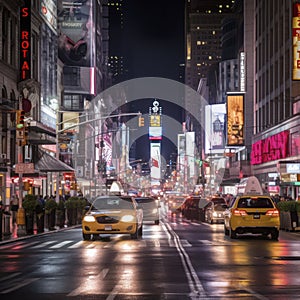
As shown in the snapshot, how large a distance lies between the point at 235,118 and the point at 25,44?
55.3 meters

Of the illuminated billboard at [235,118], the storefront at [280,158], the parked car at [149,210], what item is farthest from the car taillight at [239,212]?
the illuminated billboard at [235,118]

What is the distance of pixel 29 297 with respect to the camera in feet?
41.4

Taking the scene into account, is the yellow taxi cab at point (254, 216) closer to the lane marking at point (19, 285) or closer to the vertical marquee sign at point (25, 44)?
the lane marking at point (19, 285)

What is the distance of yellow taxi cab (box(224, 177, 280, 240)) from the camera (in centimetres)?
2897

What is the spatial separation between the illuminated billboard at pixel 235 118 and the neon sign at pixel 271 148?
13.9 meters

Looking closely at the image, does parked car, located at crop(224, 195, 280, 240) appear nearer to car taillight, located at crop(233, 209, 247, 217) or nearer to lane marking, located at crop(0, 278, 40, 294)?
car taillight, located at crop(233, 209, 247, 217)

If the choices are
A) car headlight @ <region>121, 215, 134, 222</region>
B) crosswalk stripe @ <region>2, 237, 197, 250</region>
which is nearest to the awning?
car headlight @ <region>121, 215, 134, 222</region>

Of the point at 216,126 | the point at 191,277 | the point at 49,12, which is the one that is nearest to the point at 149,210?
the point at 191,277

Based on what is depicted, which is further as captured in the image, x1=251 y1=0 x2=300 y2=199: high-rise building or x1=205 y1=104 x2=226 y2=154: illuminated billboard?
x1=205 y1=104 x2=226 y2=154: illuminated billboard

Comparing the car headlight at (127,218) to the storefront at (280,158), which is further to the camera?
the storefront at (280,158)

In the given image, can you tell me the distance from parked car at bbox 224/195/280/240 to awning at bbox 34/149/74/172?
26.5 meters

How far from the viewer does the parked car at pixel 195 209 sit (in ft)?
176

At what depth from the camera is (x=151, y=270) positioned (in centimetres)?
1700

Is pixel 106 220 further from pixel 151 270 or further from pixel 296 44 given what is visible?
pixel 296 44
